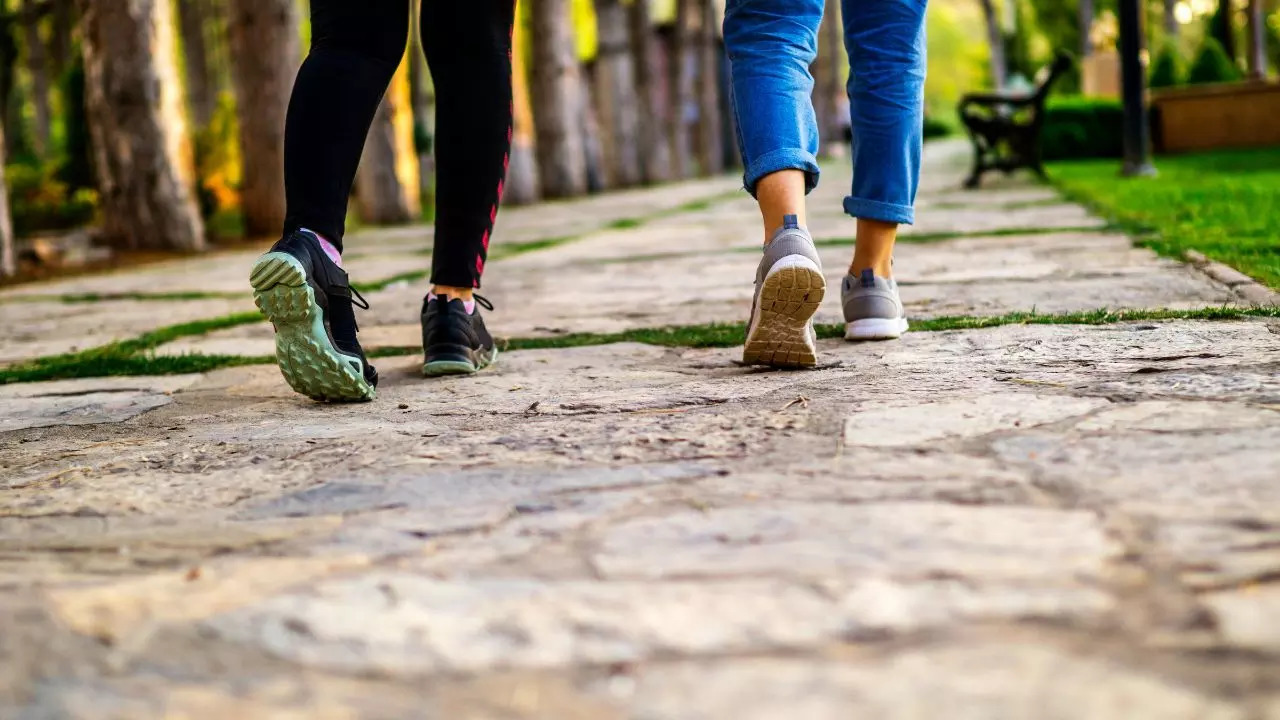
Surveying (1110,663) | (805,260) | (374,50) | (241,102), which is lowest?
(1110,663)

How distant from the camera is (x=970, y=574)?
1178 mm

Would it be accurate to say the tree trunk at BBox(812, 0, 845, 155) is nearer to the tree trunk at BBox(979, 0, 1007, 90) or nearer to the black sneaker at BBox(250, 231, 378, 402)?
the tree trunk at BBox(979, 0, 1007, 90)

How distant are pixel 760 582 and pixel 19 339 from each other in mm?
3461

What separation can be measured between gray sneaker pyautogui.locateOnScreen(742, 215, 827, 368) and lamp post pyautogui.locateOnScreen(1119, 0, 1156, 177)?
715 centimetres

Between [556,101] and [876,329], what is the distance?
12254mm

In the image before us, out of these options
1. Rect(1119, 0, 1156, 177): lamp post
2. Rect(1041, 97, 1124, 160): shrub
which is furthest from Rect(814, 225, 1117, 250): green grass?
Rect(1041, 97, 1124, 160): shrub

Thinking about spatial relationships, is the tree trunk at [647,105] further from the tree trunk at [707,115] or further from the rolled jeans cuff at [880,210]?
the rolled jeans cuff at [880,210]

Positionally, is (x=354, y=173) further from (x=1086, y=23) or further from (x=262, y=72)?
(x=1086, y=23)

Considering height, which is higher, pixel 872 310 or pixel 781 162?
pixel 781 162

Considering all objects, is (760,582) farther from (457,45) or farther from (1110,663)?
(457,45)

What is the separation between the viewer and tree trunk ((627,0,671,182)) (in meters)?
20.3

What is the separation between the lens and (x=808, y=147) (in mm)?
2521

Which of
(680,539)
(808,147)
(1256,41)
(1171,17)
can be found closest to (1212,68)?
(1256,41)

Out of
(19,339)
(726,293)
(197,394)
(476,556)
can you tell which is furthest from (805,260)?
(19,339)
